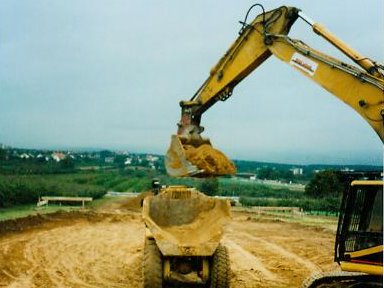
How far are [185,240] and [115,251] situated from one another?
5.03 meters

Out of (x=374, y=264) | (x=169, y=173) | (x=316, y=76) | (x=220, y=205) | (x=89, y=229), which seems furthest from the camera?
(x=89, y=229)

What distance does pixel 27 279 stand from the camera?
1036cm

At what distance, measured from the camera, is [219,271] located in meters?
8.49

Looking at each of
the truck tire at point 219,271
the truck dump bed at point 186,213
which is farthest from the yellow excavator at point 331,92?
the truck tire at point 219,271

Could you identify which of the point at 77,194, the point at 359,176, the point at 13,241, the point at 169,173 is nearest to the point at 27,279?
the point at 169,173

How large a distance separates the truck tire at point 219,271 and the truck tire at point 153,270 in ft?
2.64

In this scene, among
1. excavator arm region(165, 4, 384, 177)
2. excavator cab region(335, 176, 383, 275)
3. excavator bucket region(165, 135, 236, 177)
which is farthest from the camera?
excavator bucket region(165, 135, 236, 177)

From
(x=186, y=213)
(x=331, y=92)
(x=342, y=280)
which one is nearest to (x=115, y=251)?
(x=186, y=213)

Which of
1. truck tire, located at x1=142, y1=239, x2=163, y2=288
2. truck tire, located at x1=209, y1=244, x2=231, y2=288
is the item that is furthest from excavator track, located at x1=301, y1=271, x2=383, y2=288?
truck tire, located at x1=142, y1=239, x2=163, y2=288

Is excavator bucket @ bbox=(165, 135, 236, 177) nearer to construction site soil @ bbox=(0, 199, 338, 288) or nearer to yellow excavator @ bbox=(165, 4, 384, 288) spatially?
yellow excavator @ bbox=(165, 4, 384, 288)

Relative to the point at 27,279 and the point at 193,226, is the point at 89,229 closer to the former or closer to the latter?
the point at 27,279

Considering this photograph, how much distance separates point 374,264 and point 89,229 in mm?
13750

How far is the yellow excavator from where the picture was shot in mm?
5742

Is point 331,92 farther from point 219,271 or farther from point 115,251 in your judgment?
point 115,251
